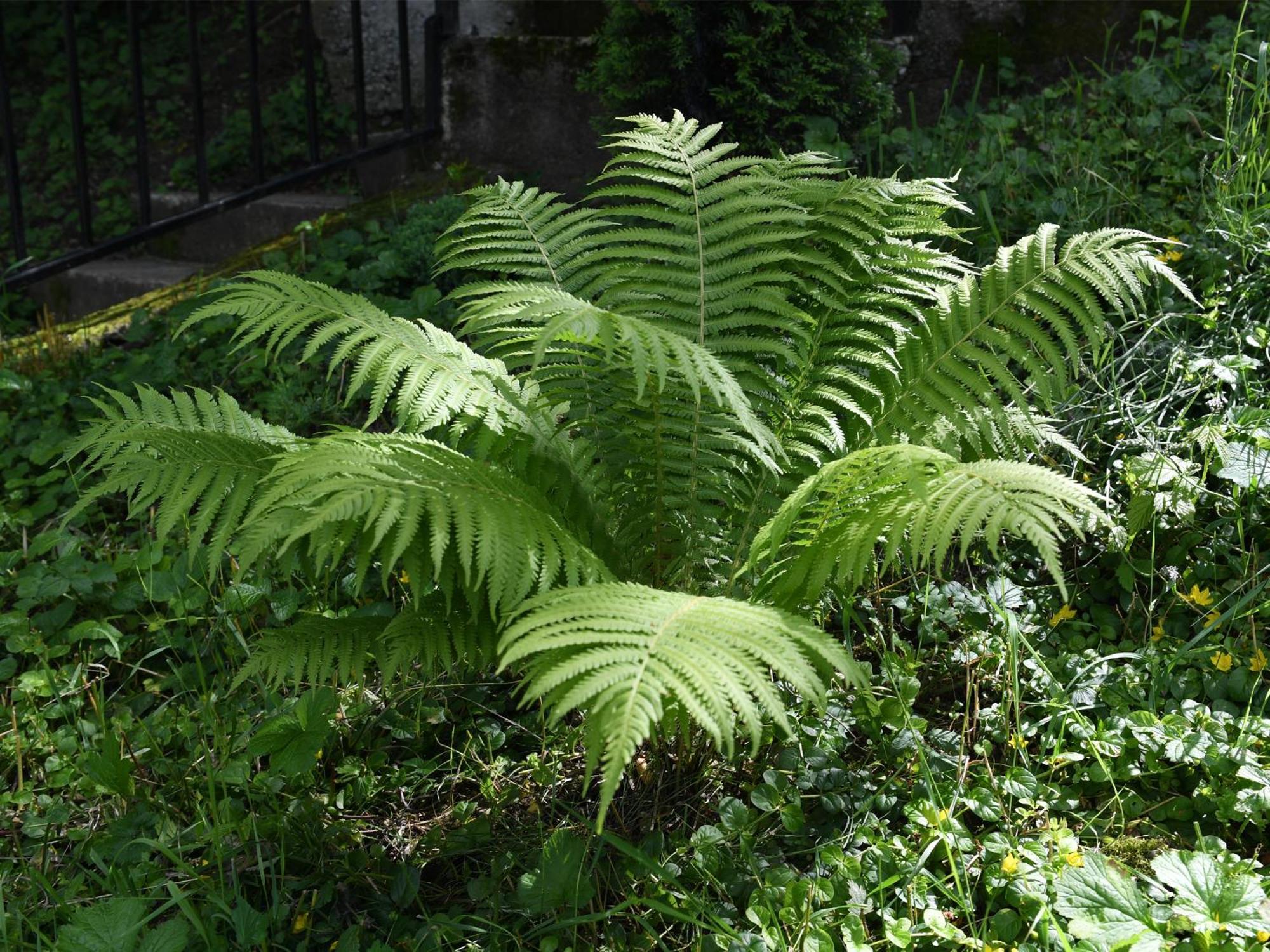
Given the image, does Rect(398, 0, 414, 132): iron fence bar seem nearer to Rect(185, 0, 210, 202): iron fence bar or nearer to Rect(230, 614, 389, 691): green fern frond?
Rect(185, 0, 210, 202): iron fence bar

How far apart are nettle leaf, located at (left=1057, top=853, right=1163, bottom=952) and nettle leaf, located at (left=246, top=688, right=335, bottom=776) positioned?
118cm

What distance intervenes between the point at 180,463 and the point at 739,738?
1042 mm

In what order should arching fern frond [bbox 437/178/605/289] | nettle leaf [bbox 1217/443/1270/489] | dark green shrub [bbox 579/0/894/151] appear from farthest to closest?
dark green shrub [bbox 579/0/894/151] → nettle leaf [bbox 1217/443/1270/489] → arching fern frond [bbox 437/178/605/289]

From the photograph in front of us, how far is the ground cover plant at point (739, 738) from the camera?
68.9 inches

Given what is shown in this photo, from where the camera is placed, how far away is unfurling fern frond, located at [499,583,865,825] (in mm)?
1273

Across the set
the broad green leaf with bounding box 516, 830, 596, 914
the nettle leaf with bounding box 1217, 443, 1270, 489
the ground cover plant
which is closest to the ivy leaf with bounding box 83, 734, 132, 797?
the ground cover plant

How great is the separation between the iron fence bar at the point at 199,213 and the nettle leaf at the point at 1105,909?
355 cm

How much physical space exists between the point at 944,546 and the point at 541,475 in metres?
0.77

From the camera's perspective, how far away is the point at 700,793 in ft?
6.50

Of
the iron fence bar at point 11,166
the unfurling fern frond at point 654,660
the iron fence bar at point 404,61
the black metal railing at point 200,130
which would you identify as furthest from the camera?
the iron fence bar at point 404,61

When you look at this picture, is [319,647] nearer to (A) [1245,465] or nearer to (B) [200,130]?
(A) [1245,465]

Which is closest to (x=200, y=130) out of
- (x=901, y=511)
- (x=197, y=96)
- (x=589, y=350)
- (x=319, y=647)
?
(x=197, y=96)

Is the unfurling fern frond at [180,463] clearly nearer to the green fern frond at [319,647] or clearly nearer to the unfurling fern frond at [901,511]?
the green fern frond at [319,647]

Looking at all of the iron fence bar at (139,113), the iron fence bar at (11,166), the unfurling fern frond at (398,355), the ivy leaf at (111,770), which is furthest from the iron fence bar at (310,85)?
the ivy leaf at (111,770)
